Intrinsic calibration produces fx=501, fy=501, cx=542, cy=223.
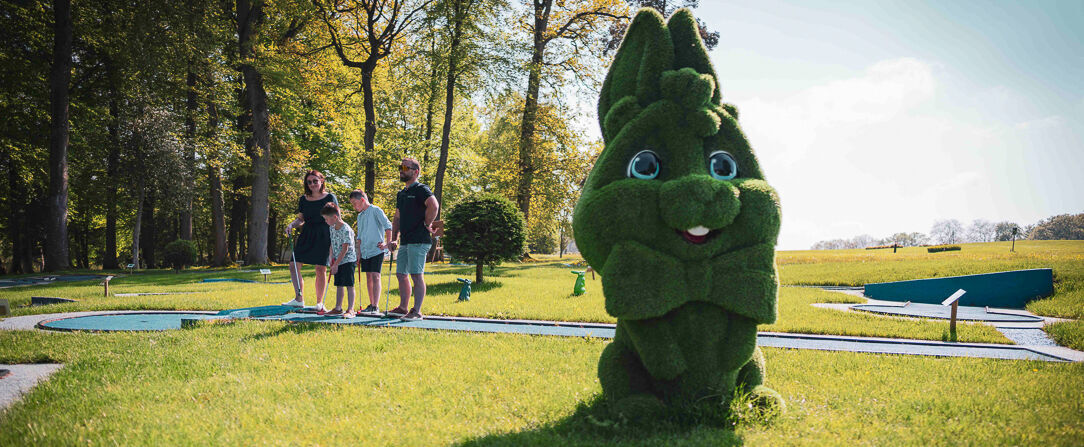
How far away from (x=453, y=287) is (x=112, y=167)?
67.0 feet

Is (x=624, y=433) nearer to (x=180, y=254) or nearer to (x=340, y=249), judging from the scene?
(x=340, y=249)

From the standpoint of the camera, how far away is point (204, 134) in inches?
924

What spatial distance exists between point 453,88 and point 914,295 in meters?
17.7

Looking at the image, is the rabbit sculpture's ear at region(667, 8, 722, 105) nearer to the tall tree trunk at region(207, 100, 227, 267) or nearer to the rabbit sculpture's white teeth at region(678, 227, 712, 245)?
the rabbit sculpture's white teeth at region(678, 227, 712, 245)

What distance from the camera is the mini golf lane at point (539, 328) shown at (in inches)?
246

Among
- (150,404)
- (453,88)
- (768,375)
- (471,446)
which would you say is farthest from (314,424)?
(453,88)

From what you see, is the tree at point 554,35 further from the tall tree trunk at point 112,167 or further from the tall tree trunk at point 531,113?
the tall tree trunk at point 112,167

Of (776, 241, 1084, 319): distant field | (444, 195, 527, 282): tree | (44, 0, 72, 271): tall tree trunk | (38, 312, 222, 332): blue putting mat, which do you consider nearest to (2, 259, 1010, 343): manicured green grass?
(38, 312, 222, 332): blue putting mat

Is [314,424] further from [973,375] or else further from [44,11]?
[44,11]

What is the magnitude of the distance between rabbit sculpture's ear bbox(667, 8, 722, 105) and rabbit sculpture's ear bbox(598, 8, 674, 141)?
0.46 feet

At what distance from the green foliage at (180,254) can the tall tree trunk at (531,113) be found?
50.8ft

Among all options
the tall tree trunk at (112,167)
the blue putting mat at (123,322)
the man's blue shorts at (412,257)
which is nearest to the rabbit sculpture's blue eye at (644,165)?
the man's blue shorts at (412,257)

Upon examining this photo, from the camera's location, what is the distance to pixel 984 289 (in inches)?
460

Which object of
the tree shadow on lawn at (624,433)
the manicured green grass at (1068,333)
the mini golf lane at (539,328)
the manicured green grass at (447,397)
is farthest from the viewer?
the manicured green grass at (1068,333)
